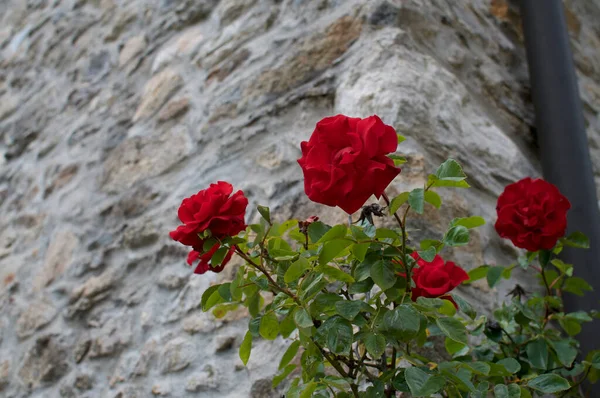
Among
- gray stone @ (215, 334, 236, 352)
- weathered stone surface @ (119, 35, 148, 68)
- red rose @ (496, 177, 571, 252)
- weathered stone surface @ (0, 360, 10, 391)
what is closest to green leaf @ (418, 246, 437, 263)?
red rose @ (496, 177, 571, 252)

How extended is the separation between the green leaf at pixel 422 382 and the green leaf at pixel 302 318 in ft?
0.52

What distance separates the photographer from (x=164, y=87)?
2.38 m

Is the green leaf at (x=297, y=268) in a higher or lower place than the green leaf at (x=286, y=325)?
higher

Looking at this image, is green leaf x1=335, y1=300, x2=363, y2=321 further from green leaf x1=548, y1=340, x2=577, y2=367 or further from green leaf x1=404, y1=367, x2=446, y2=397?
green leaf x1=548, y1=340, x2=577, y2=367

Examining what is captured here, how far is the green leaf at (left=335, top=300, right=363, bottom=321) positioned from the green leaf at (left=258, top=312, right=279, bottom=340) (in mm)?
144

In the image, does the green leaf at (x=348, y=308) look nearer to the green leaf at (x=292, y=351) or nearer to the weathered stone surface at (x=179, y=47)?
the green leaf at (x=292, y=351)

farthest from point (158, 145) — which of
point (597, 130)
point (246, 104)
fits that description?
point (597, 130)

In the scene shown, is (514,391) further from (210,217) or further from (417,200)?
(210,217)

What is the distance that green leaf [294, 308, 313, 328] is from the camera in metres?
0.90

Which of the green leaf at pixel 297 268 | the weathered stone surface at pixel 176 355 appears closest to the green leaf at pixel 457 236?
the green leaf at pixel 297 268

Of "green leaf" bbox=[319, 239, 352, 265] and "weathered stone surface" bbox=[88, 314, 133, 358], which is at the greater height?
"green leaf" bbox=[319, 239, 352, 265]

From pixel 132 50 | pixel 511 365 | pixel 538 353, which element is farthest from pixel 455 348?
pixel 132 50

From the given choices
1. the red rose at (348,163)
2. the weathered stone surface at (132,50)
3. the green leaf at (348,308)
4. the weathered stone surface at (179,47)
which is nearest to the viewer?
the red rose at (348,163)

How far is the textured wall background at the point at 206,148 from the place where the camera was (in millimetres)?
1603
